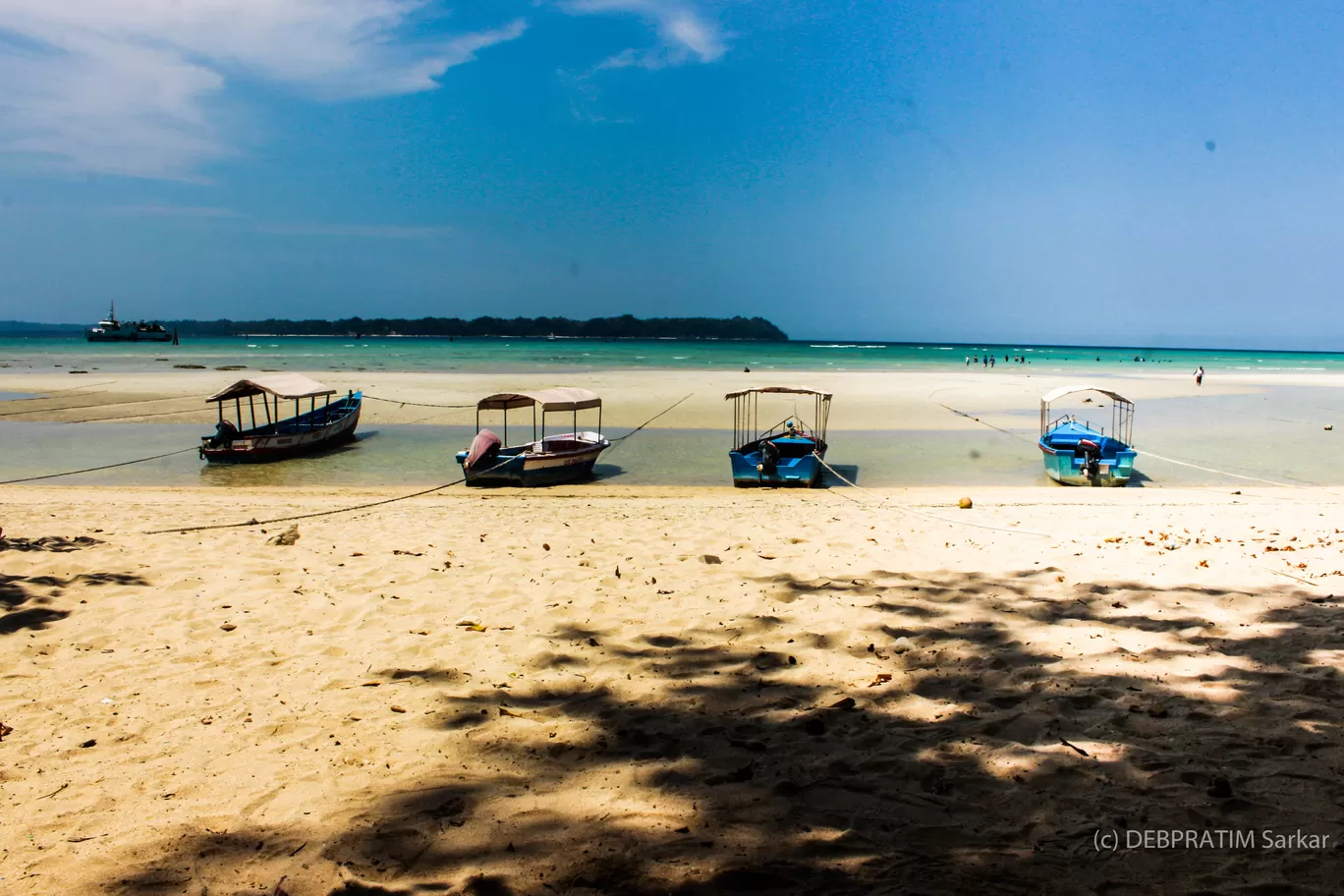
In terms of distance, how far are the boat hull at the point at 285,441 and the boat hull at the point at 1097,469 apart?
19023 millimetres

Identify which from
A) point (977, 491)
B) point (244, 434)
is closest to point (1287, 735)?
point (977, 491)

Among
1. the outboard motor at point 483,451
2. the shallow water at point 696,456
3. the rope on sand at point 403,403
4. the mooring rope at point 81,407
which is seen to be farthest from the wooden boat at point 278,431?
the mooring rope at point 81,407

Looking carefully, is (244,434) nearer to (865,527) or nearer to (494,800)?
(865,527)

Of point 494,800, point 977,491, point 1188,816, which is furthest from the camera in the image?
point 977,491

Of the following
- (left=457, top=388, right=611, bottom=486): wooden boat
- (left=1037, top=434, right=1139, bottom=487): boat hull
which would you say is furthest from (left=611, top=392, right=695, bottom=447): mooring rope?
(left=1037, top=434, right=1139, bottom=487): boat hull

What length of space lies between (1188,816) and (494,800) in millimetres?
3011

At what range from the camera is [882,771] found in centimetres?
381

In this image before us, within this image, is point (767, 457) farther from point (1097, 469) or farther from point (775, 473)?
point (1097, 469)

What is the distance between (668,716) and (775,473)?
12.2 m

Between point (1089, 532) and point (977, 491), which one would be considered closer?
point (1089, 532)

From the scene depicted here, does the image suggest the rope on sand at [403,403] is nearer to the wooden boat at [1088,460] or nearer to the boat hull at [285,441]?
the boat hull at [285,441]

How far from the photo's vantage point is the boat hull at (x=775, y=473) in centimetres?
1647

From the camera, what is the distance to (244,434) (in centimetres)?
2053

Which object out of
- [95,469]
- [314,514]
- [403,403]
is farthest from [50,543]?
[403,403]
